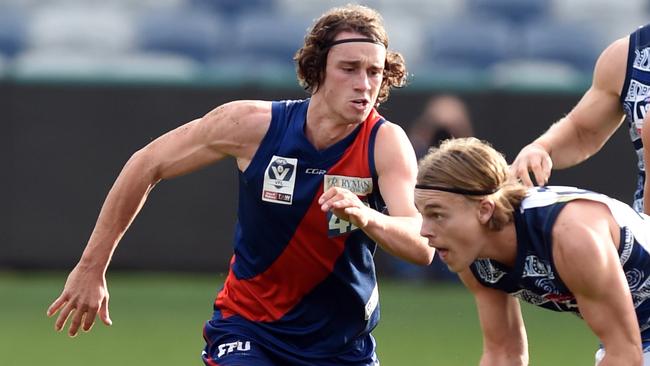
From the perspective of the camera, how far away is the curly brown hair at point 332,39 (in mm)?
5918

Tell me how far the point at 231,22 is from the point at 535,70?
384 centimetres

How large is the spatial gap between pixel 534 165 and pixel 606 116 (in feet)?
2.04

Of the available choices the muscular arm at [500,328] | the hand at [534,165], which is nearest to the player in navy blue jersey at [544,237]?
the muscular arm at [500,328]

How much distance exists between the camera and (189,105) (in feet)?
48.2

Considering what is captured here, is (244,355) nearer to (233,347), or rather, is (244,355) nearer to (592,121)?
(233,347)

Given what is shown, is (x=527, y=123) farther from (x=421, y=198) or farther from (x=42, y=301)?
(x=421, y=198)

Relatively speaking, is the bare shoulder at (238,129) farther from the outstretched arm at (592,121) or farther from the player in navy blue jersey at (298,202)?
the outstretched arm at (592,121)

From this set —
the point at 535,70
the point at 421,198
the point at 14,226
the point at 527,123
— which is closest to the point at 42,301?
the point at 14,226

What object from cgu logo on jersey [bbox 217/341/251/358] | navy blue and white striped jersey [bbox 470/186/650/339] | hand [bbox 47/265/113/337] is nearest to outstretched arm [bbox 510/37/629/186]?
navy blue and white striped jersey [bbox 470/186/650/339]

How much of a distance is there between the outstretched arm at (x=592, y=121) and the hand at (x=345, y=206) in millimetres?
1187

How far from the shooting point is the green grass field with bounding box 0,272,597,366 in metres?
9.92

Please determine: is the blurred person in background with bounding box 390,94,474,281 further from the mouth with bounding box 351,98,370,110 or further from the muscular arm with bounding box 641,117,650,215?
the mouth with bounding box 351,98,370,110

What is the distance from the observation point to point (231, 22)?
1709 cm

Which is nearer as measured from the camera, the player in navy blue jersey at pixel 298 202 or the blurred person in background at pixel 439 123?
the player in navy blue jersey at pixel 298 202
